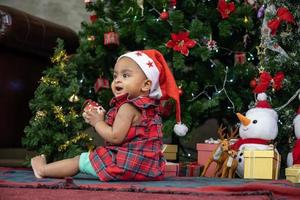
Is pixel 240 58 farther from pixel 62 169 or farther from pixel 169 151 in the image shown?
pixel 62 169

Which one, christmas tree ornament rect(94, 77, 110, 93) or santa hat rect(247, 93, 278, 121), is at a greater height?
christmas tree ornament rect(94, 77, 110, 93)

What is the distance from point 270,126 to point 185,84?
526mm

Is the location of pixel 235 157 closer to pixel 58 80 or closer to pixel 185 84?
pixel 185 84

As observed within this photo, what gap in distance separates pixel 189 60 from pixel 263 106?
599 mm

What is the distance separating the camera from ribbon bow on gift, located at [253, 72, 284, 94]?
9.51 ft

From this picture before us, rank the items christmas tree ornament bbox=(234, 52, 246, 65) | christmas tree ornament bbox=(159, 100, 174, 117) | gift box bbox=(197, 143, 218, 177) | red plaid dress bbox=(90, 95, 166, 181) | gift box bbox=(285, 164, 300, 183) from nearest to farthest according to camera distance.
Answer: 1. red plaid dress bbox=(90, 95, 166, 181)
2. gift box bbox=(285, 164, 300, 183)
3. gift box bbox=(197, 143, 218, 177)
4. christmas tree ornament bbox=(159, 100, 174, 117)
5. christmas tree ornament bbox=(234, 52, 246, 65)

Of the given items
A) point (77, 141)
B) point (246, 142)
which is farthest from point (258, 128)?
point (77, 141)

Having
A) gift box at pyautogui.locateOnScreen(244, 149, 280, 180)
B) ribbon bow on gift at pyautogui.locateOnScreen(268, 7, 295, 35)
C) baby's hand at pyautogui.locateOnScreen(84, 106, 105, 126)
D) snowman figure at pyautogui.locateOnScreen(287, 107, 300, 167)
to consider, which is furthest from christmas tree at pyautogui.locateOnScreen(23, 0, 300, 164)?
baby's hand at pyautogui.locateOnScreen(84, 106, 105, 126)

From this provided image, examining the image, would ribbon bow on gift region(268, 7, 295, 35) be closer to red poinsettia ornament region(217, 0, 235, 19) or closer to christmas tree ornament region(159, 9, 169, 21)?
red poinsettia ornament region(217, 0, 235, 19)

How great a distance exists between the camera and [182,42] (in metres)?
3.06

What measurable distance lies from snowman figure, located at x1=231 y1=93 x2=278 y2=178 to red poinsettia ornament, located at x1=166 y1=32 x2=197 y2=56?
465 mm

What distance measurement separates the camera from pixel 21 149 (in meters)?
3.40

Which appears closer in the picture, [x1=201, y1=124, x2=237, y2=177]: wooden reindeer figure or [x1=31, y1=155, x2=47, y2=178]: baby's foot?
[x1=31, y1=155, x2=47, y2=178]: baby's foot

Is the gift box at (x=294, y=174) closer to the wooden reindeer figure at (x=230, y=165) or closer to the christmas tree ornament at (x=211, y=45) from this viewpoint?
the wooden reindeer figure at (x=230, y=165)
